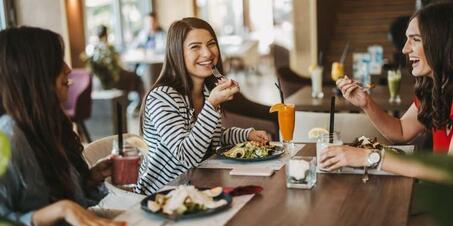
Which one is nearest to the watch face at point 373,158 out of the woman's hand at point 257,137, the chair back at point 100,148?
the woman's hand at point 257,137

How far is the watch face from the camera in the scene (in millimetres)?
1953

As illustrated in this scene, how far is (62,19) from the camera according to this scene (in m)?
8.12

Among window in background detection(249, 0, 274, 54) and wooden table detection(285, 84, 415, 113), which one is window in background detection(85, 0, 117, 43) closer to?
wooden table detection(285, 84, 415, 113)

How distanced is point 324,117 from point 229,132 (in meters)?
1.07

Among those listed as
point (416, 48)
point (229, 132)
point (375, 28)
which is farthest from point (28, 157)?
point (375, 28)

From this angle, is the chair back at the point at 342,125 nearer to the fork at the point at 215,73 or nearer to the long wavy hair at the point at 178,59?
the fork at the point at 215,73

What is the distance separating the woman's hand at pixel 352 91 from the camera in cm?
252

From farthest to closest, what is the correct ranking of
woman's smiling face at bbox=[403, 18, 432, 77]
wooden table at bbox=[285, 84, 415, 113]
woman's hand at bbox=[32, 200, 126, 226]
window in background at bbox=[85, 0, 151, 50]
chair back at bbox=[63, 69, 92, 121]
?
window in background at bbox=[85, 0, 151, 50] < chair back at bbox=[63, 69, 92, 121] < wooden table at bbox=[285, 84, 415, 113] < woman's smiling face at bbox=[403, 18, 432, 77] < woman's hand at bbox=[32, 200, 126, 226]

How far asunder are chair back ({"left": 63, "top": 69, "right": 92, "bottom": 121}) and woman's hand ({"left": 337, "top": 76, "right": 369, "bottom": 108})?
167 inches

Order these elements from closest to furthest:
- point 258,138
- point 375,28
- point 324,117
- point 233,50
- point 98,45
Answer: point 258,138
point 324,117
point 98,45
point 375,28
point 233,50

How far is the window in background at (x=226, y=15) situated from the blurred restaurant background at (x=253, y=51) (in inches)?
17.5

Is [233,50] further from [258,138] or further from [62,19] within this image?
[258,138]

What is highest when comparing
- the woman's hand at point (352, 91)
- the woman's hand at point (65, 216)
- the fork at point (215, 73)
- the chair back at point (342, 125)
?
the fork at point (215, 73)

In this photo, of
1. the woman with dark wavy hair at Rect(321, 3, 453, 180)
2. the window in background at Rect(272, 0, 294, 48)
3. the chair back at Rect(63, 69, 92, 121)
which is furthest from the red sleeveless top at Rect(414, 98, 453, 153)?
the window in background at Rect(272, 0, 294, 48)
